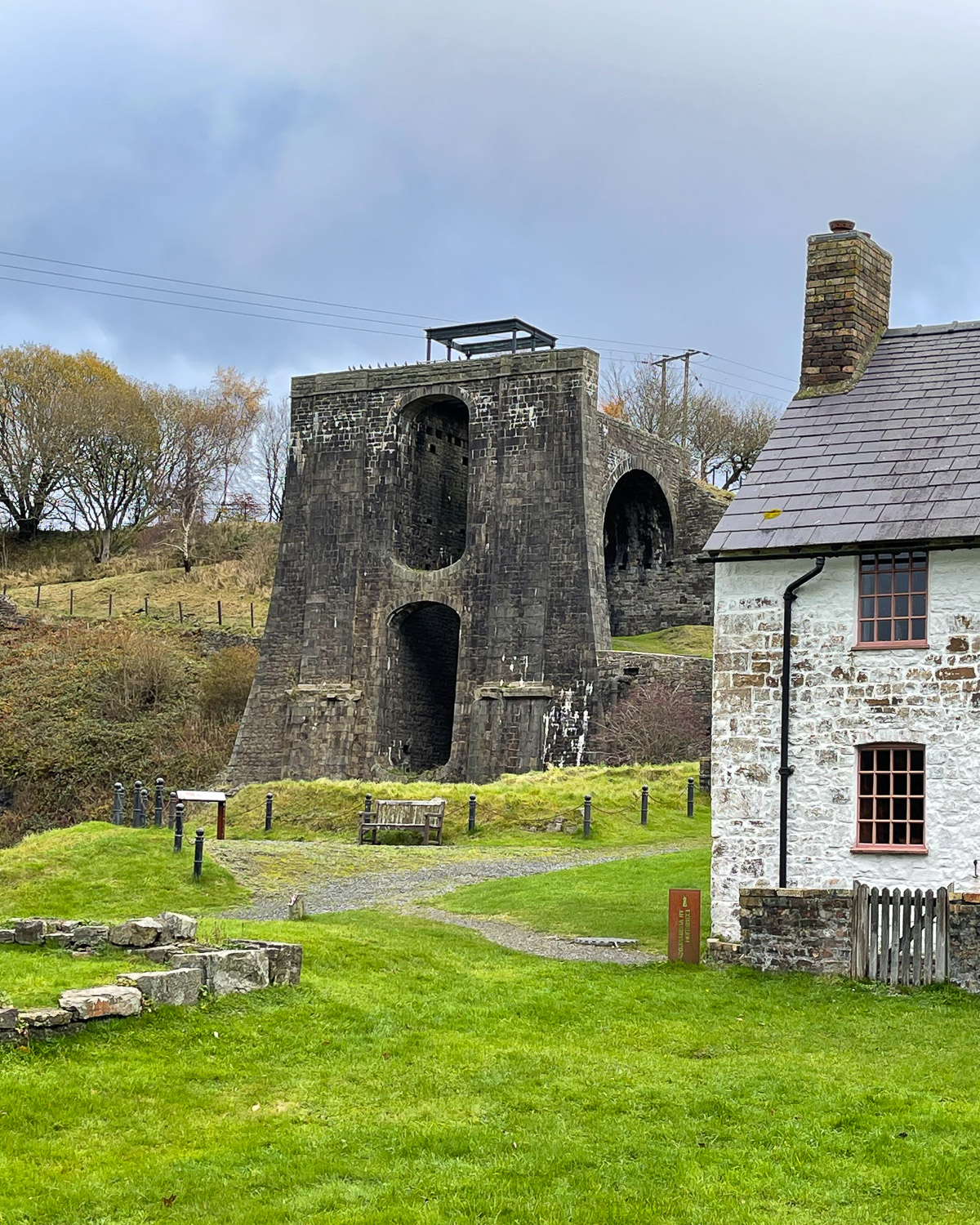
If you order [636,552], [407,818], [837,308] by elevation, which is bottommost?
[407,818]

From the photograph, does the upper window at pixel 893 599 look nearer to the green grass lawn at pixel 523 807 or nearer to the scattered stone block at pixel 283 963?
the scattered stone block at pixel 283 963

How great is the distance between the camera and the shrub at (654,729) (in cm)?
3881

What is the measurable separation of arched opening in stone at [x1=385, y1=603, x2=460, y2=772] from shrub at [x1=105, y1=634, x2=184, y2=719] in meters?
9.72

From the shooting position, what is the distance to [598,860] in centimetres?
2670

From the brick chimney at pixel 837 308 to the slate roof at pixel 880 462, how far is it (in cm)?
34

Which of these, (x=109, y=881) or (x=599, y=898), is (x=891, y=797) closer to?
(x=599, y=898)

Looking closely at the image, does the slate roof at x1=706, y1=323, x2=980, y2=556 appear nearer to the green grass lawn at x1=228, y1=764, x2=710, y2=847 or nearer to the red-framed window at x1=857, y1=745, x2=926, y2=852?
the red-framed window at x1=857, y1=745, x2=926, y2=852

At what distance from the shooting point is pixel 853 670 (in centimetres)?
1791

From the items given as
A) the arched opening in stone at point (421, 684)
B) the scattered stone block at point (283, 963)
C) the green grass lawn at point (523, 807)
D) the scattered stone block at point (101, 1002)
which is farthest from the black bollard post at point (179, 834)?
the arched opening in stone at point (421, 684)

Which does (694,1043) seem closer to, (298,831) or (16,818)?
(298,831)

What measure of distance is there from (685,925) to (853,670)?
362cm

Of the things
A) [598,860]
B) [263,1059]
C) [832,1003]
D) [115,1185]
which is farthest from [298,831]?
[115,1185]

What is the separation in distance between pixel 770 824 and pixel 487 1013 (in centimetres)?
580

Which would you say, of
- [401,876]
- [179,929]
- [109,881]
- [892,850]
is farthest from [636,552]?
[179,929]
